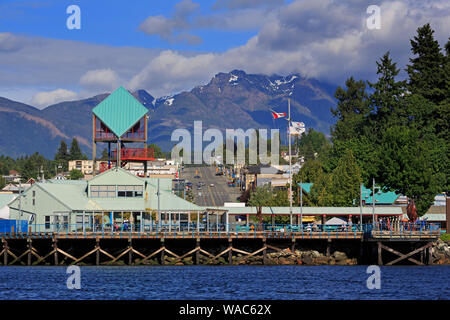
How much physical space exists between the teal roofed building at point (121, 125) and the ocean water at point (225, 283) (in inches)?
1049

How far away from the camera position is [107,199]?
89.1 metres

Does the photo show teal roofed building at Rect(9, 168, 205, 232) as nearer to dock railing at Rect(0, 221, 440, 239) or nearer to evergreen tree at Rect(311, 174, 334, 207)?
dock railing at Rect(0, 221, 440, 239)

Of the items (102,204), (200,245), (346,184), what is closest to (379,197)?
(346,184)

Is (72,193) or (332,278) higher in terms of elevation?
(72,193)

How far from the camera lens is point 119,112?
3971 inches

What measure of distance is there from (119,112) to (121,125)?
72.7 inches

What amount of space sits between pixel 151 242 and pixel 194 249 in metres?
4.56

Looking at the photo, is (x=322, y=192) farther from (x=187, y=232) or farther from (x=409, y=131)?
(x=187, y=232)

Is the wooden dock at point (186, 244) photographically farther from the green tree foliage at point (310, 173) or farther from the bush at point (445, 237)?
the green tree foliage at point (310, 173)

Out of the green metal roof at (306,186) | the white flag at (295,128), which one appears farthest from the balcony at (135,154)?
the green metal roof at (306,186)
